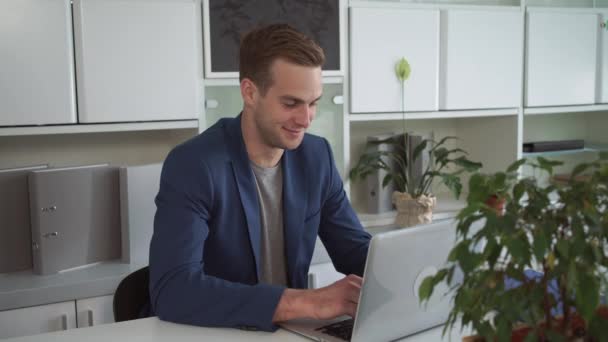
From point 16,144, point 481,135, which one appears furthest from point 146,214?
point 481,135

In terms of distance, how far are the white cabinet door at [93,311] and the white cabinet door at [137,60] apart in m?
0.64

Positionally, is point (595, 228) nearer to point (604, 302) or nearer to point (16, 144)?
point (604, 302)

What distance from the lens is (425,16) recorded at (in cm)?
313

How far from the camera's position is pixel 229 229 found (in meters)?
1.77

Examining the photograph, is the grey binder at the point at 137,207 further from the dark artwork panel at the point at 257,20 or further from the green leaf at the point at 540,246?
the green leaf at the point at 540,246

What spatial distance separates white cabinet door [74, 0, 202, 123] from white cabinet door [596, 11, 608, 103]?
2107mm

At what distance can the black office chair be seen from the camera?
5.64 ft

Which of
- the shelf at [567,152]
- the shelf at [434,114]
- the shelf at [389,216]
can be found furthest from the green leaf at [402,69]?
the shelf at [567,152]

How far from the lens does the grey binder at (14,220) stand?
94.3 inches

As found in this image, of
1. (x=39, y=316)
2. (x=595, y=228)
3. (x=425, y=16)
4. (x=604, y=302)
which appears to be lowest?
(x=39, y=316)

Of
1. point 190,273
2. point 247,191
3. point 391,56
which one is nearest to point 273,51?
point 247,191

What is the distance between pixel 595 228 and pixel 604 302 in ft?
0.56

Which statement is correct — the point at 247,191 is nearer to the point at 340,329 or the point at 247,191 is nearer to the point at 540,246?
the point at 340,329

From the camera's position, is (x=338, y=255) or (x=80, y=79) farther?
(x=80, y=79)
